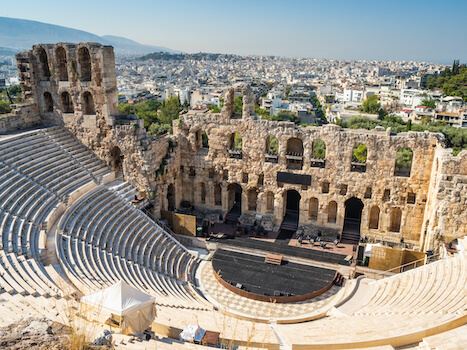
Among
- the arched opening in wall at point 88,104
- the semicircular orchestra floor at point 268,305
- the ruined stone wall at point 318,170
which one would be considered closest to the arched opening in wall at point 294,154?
the ruined stone wall at point 318,170

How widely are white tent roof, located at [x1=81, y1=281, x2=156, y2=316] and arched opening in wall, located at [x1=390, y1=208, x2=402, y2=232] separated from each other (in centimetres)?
2008

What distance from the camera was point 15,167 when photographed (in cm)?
2364

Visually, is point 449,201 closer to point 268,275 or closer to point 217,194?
point 268,275

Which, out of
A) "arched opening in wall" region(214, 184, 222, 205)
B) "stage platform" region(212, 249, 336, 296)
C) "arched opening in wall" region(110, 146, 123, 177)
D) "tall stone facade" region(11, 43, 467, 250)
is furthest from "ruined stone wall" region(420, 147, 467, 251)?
"arched opening in wall" region(110, 146, 123, 177)

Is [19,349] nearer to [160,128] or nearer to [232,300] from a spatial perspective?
[232,300]

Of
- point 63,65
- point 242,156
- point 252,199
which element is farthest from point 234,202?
point 63,65

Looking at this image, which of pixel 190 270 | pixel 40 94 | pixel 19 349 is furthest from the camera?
pixel 40 94

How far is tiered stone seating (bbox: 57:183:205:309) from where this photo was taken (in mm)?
19266

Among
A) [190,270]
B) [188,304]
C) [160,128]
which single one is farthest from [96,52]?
[160,128]

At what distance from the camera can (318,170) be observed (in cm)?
2825

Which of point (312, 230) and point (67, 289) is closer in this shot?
point (67, 289)

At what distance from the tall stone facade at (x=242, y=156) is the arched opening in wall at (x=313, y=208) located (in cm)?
10

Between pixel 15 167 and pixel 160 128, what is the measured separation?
35.0m

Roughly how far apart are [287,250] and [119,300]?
49.3 ft
